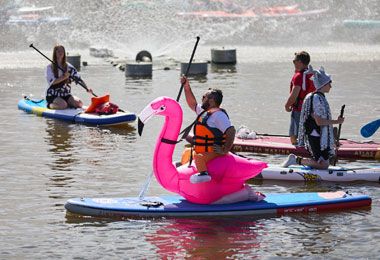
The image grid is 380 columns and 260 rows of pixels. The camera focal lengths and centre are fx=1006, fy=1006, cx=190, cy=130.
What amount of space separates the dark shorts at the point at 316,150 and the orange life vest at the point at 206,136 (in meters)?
2.61

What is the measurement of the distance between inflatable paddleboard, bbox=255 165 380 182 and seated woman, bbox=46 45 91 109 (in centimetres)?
753

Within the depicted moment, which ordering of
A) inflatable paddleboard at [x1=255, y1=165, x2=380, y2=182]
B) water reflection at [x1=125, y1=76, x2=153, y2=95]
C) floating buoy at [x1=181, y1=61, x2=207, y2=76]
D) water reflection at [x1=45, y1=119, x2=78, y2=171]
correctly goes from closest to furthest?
inflatable paddleboard at [x1=255, y1=165, x2=380, y2=182], water reflection at [x1=45, y1=119, x2=78, y2=171], water reflection at [x1=125, y1=76, x2=153, y2=95], floating buoy at [x1=181, y1=61, x2=207, y2=76]

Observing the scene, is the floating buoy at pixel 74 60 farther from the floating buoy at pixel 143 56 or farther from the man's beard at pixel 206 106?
the man's beard at pixel 206 106

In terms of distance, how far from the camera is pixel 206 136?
12883 mm

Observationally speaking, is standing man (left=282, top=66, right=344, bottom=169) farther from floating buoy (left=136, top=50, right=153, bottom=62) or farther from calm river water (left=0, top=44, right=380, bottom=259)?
floating buoy (left=136, top=50, right=153, bottom=62)

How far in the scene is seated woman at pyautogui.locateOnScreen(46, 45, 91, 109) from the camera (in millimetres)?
21359

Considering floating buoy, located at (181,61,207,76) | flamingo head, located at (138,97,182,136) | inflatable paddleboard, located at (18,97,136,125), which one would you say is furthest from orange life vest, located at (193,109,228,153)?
floating buoy, located at (181,61,207,76)

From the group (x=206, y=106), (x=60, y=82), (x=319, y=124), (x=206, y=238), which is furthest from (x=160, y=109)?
(x=60, y=82)

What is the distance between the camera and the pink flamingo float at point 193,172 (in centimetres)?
1281

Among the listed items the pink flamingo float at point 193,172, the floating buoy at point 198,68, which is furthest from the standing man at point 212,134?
the floating buoy at point 198,68

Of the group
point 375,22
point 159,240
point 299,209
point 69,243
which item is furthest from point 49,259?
point 375,22

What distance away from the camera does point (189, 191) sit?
12906 mm

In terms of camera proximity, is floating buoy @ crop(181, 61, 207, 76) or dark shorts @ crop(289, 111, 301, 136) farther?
floating buoy @ crop(181, 61, 207, 76)

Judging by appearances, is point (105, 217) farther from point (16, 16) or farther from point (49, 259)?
point (16, 16)
